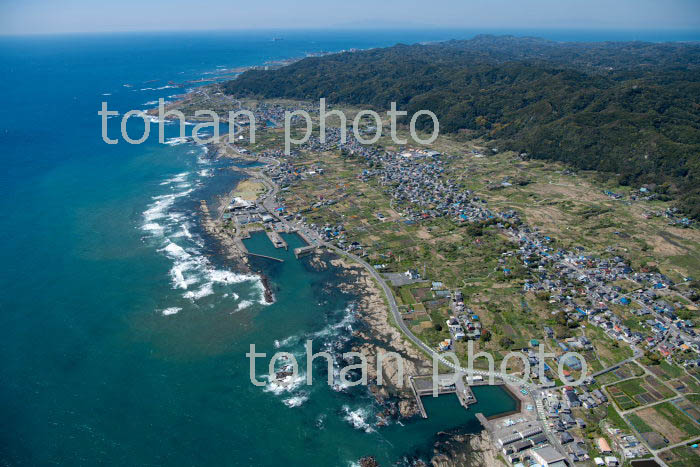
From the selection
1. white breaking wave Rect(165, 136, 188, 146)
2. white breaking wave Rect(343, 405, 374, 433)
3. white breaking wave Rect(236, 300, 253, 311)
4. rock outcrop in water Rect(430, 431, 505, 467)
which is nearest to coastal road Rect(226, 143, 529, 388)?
rock outcrop in water Rect(430, 431, 505, 467)

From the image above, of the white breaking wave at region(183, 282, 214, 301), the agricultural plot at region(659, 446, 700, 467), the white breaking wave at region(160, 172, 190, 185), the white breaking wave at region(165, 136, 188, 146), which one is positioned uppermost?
the white breaking wave at region(165, 136, 188, 146)

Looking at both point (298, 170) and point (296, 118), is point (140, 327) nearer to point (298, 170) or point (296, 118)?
point (298, 170)

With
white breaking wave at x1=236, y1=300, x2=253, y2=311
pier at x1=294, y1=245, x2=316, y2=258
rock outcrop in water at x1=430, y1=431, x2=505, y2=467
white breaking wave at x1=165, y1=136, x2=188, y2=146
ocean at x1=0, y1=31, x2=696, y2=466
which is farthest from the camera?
white breaking wave at x1=165, y1=136, x2=188, y2=146

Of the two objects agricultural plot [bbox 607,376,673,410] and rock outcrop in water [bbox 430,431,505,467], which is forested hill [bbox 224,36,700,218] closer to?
agricultural plot [bbox 607,376,673,410]

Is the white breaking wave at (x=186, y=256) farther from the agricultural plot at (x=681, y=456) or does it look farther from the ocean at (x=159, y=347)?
the agricultural plot at (x=681, y=456)

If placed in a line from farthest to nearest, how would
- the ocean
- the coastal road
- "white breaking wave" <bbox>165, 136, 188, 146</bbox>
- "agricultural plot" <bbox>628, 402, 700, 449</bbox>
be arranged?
"white breaking wave" <bbox>165, 136, 188, 146</bbox> → the coastal road → the ocean → "agricultural plot" <bbox>628, 402, 700, 449</bbox>

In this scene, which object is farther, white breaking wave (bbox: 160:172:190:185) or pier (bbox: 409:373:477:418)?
white breaking wave (bbox: 160:172:190:185)

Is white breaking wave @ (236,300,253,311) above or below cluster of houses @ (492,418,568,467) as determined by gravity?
above

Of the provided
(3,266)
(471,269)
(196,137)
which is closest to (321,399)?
(471,269)

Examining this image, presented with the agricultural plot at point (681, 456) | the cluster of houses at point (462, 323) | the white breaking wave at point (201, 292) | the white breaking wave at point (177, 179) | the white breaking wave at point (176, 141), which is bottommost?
the agricultural plot at point (681, 456)

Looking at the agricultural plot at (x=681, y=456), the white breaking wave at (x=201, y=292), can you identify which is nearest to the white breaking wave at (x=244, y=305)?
the white breaking wave at (x=201, y=292)

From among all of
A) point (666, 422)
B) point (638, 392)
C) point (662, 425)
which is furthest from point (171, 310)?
point (666, 422)
